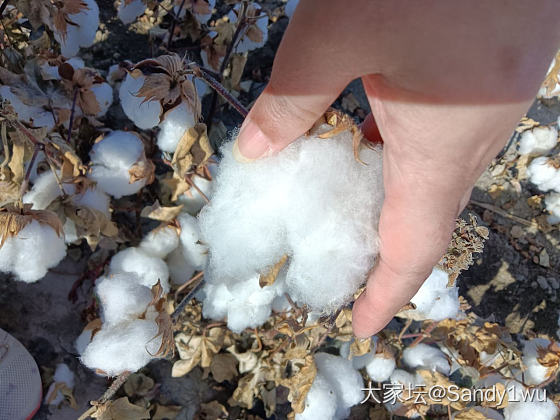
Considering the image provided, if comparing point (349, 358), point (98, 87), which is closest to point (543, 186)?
point (349, 358)

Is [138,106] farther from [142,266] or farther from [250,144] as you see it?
[142,266]

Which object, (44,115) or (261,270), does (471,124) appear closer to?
(261,270)

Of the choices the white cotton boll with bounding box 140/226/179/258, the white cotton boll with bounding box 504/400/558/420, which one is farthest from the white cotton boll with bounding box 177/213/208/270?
the white cotton boll with bounding box 504/400/558/420

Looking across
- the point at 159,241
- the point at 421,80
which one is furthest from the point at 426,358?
the point at 421,80

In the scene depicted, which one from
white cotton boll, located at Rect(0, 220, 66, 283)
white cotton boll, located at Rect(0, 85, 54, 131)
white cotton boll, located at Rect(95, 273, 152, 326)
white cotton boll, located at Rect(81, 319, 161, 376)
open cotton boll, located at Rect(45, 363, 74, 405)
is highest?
white cotton boll, located at Rect(0, 85, 54, 131)

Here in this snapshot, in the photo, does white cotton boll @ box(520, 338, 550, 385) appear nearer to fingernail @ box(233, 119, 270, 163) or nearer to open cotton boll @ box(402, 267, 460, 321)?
→ open cotton boll @ box(402, 267, 460, 321)
